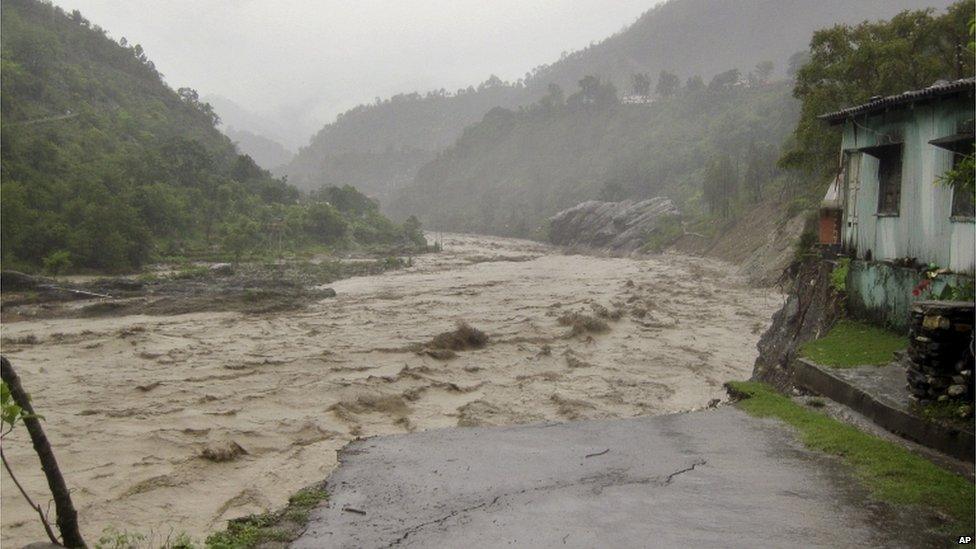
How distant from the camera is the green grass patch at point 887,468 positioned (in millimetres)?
5723

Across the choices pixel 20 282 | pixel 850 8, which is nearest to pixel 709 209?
pixel 20 282

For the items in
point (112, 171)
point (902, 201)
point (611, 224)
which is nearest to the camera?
point (902, 201)

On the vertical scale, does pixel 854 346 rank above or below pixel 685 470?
above

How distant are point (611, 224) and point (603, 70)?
114m

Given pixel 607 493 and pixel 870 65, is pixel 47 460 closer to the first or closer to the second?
pixel 607 493

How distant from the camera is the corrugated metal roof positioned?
909 centimetres

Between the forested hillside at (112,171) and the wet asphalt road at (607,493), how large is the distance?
2206 cm

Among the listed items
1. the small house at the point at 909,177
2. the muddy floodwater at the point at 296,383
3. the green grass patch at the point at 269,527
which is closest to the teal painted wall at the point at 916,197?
the small house at the point at 909,177

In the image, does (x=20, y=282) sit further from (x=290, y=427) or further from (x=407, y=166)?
(x=407, y=166)

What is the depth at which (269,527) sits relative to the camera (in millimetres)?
5965

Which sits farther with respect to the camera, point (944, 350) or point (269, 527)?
point (944, 350)

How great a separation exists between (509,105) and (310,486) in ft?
555

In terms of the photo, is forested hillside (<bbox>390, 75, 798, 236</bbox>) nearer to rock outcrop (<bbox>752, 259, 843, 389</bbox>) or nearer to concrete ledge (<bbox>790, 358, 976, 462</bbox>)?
rock outcrop (<bbox>752, 259, 843, 389</bbox>)

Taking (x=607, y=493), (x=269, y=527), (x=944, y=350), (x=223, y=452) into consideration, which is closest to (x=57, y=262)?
(x=223, y=452)
